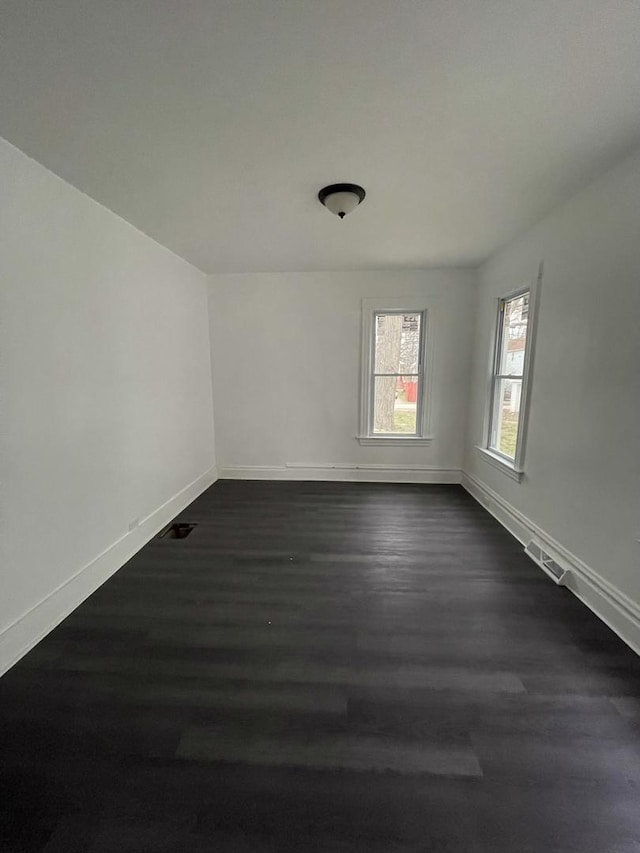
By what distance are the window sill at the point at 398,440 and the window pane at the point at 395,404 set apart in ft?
0.28

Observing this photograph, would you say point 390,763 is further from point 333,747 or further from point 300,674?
point 300,674

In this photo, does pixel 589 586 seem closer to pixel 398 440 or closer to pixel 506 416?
pixel 506 416

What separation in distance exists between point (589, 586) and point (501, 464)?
4.22 feet

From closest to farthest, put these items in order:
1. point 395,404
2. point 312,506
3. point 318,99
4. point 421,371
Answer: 1. point 318,99
2. point 312,506
3. point 421,371
4. point 395,404

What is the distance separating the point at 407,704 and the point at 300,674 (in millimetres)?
481

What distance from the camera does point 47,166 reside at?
6.19 ft

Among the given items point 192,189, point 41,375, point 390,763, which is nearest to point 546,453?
point 390,763

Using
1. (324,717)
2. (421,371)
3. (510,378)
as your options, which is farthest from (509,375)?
(324,717)

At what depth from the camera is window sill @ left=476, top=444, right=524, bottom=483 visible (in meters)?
2.97

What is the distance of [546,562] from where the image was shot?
8.20ft

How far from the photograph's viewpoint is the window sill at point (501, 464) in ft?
9.74

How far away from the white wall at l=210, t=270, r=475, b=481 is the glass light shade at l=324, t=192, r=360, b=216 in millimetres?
1926

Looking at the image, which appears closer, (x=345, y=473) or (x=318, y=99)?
(x=318, y=99)

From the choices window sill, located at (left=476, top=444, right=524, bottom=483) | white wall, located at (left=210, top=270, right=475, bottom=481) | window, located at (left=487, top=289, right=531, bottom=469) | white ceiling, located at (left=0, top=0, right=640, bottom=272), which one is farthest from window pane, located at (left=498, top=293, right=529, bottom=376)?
white ceiling, located at (left=0, top=0, right=640, bottom=272)
